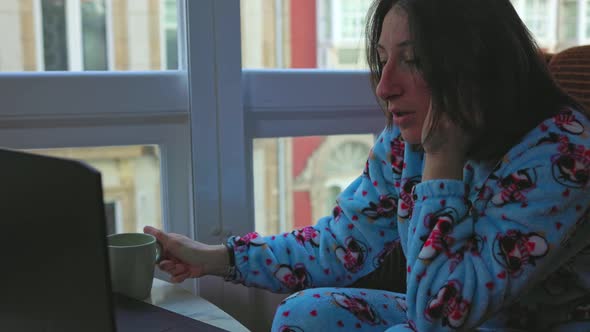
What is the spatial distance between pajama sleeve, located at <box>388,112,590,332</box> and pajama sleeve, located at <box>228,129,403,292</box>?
0.23m

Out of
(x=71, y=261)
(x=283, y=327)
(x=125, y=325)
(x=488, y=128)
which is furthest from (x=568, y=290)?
(x=71, y=261)

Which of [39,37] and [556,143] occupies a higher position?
[39,37]

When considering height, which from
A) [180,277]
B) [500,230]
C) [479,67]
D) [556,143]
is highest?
[479,67]

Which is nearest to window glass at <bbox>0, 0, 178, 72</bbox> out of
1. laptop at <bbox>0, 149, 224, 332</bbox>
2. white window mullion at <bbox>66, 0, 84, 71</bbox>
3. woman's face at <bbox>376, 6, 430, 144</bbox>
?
white window mullion at <bbox>66, 0, 84, 71</bbox>

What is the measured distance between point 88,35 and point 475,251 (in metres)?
0.91

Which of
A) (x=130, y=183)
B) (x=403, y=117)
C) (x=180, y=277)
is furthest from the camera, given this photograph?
(x=130, y=183)

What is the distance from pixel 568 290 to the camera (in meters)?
1.00

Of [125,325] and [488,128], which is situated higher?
[488,128]

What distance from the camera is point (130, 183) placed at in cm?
148

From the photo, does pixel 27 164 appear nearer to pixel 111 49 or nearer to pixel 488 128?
pixel 488 128

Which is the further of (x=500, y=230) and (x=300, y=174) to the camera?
(x=300, y=174)

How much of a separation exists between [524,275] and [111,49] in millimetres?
943

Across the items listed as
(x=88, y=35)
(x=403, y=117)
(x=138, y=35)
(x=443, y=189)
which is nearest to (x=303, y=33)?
(x=138, y=35)

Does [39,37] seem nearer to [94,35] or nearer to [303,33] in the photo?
[94,35]
